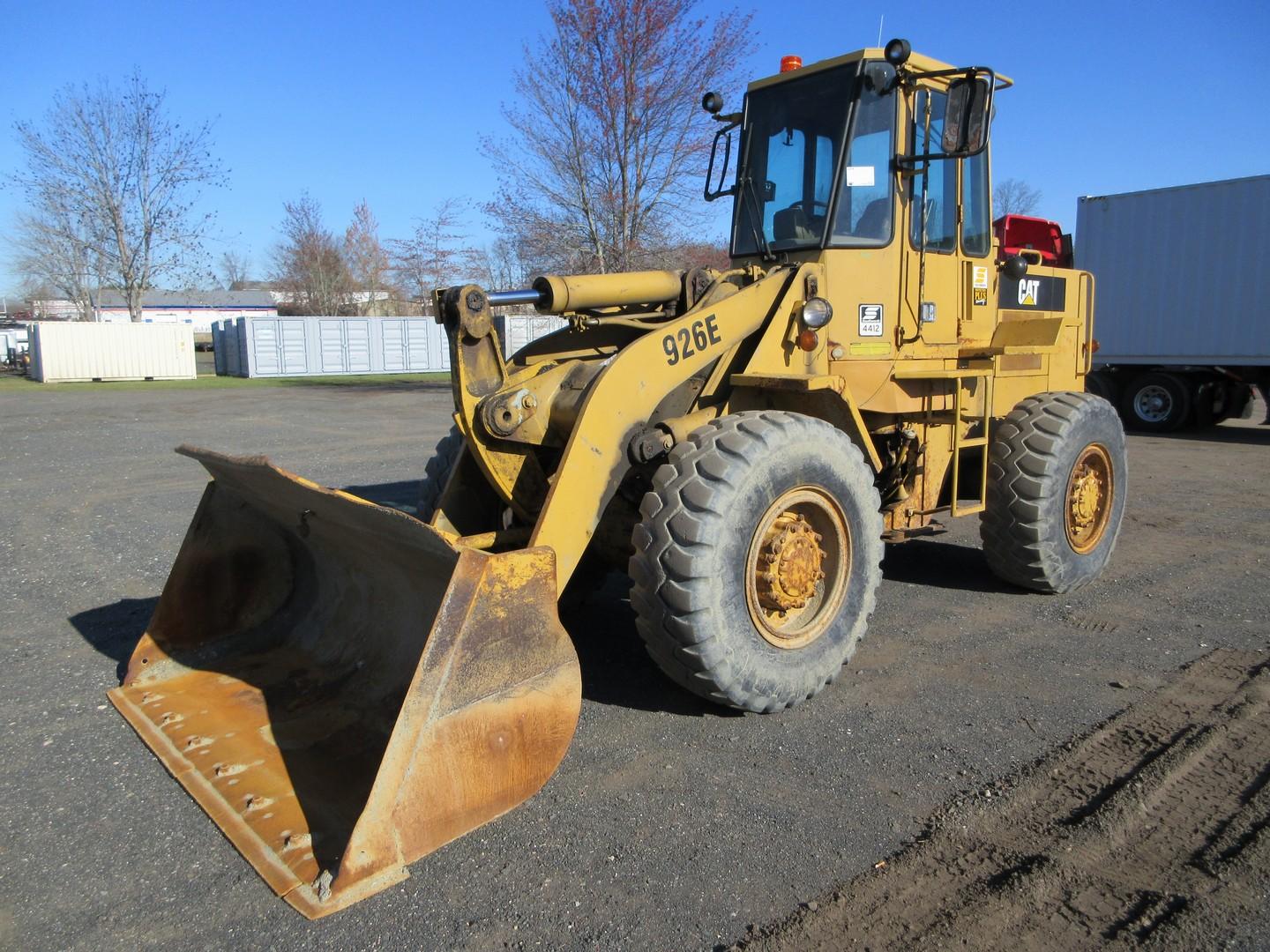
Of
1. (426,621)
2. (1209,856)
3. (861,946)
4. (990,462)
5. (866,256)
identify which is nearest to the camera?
(861,946)

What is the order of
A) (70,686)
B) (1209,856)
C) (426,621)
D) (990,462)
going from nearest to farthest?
(1209,856), (426,621), (70,686), (990,462)

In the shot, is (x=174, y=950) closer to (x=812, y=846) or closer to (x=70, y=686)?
(x=812, y=846)

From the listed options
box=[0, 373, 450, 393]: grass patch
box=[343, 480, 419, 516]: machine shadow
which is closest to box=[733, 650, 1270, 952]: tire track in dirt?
box=[343, 480, 419, 516]: machine shadow

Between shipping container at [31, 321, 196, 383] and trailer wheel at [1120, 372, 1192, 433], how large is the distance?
28.4 m

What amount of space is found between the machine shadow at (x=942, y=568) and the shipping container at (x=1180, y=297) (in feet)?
34.3

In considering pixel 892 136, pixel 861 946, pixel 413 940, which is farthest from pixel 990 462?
pixel 413 940

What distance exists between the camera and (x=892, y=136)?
5.15 meters

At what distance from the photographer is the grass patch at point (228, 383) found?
2756 cm

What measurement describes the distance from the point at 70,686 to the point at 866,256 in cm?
460

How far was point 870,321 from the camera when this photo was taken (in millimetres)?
5164

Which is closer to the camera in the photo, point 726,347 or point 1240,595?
point 726,347

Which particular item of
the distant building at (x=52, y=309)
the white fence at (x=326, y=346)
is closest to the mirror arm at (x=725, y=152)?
the white fence at (x=326, y=346)

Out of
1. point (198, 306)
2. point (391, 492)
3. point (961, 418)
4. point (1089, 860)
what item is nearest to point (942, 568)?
point (961, 418)

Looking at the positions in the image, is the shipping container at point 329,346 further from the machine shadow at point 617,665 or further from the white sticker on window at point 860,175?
the white sticker on window at point 860,175
